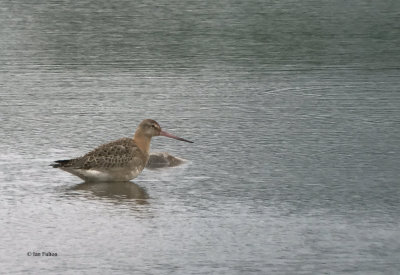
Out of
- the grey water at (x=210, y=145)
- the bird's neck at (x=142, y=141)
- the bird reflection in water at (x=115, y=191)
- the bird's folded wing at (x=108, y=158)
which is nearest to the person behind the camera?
the grey water at (x=210, y=145)

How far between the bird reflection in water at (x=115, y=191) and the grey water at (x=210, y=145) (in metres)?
0.03

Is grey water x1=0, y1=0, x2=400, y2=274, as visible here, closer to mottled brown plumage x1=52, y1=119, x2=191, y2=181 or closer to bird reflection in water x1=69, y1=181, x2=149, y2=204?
bird reflection in water x1=69, y1=181, x2=149, y2=204

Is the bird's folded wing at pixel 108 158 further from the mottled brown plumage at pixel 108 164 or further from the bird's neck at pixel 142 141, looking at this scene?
the bird's neck at pixel 142 141

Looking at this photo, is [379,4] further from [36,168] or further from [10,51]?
[36,168]

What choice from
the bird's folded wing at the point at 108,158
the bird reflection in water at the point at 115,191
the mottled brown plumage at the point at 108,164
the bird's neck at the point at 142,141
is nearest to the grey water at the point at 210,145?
the bird reflection in water at the point at 115,191

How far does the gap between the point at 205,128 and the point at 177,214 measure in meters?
4.68

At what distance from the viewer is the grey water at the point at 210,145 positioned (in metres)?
8.91

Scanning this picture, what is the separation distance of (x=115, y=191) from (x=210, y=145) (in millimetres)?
2694

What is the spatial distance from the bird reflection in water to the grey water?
33 millimetres

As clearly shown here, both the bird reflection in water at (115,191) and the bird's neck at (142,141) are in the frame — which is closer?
the bird reflection in water at (115,191)

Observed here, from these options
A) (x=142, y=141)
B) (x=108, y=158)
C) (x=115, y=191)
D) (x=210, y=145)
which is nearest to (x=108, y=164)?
(x=108, y=158)

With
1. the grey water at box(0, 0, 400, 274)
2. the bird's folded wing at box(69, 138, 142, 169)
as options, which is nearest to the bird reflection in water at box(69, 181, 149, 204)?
the grey water at box(0, 0, 400, 274)

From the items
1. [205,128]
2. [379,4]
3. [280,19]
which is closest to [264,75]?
[205,128]

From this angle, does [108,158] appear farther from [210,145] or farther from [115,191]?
[210,145]
